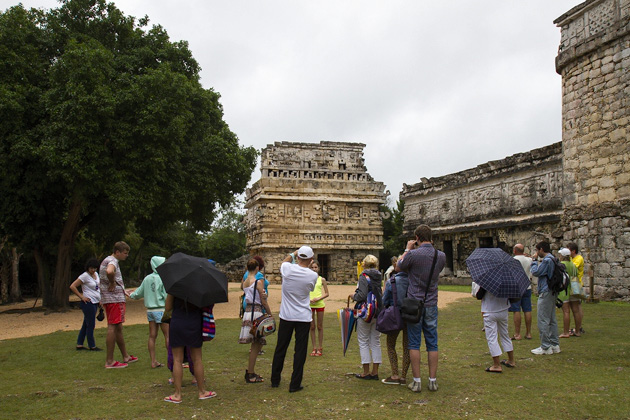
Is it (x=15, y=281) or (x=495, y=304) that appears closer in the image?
(x=495, y=304)

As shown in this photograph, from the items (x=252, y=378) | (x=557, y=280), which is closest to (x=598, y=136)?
(x=557, y=280)

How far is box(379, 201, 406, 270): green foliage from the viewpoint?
39.9 metres

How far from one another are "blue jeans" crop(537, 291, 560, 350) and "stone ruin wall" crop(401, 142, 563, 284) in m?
11.9

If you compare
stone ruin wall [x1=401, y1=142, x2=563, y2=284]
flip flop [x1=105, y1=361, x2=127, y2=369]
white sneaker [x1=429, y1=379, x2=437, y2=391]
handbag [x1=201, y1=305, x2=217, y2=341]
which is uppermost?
stone ruin wall [x1=401, y1=142, x2=563, y2=284]

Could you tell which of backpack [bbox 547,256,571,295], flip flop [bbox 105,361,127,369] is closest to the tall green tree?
flip flop [bbox 105,361,127,369]

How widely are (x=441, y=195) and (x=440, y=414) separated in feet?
79.4

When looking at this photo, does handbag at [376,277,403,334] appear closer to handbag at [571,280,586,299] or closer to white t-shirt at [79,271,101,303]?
handbag at [571,280,586,299]

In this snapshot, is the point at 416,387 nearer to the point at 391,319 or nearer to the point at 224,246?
the point at 391,319

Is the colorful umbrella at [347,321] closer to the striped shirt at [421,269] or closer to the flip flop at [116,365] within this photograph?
the striped shirt at [421,269]

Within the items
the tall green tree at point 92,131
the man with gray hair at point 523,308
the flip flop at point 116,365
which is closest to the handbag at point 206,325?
the flip flop at point 116,365

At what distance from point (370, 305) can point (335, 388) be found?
1.11 meters

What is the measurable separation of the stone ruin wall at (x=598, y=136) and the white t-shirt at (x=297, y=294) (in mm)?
9640

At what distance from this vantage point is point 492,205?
24156mm

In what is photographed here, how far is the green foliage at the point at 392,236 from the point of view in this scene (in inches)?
1572
